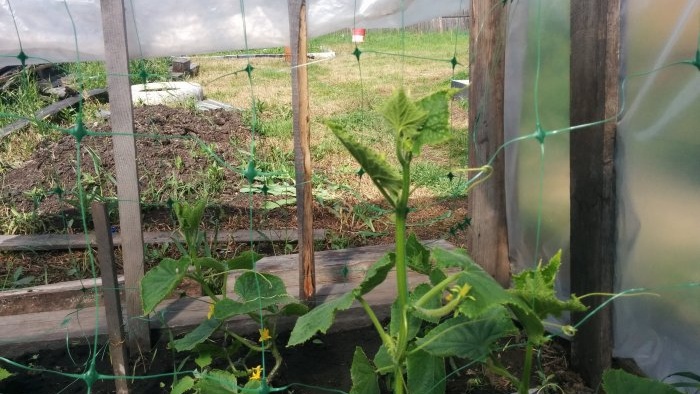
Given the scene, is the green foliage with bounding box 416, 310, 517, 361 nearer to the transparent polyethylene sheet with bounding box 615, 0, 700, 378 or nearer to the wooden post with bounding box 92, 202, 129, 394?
the transparent polyethylene sheet with bounding box 615, 0, 700, 378

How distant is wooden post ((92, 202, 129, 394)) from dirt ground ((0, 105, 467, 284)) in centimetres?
100

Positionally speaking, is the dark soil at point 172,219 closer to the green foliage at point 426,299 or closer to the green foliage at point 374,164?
the green foliage at point 426,299

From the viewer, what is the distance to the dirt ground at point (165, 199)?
3109mm

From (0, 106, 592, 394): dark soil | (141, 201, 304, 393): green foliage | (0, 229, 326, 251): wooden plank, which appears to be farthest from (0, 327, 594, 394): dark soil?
(0, 229, 326, 251): wooden plank

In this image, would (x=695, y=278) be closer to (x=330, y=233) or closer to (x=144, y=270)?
(x=144, y=270)

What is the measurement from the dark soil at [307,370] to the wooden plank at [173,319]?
0.05 metres

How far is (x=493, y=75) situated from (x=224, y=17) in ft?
2.93

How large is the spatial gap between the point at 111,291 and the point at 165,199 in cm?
176

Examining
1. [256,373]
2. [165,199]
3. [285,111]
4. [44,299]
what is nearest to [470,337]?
Result: [256,373]

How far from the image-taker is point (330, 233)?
3.25 m

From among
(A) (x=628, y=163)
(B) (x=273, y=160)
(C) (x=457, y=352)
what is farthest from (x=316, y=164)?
(C) (x=457, y=352)

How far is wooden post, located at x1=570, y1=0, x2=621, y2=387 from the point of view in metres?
1.81

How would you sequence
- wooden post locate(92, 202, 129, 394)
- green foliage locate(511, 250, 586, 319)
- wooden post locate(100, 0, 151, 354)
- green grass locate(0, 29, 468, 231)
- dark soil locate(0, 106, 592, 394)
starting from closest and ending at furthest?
1. green foliage locate(511, 250, 586, 319)
2. wooden post locate(92, 202, 129, 394)
3. wooden post locate(100, 0, 151, 354)
4. dark soil locate(0, 106, 592, 394)
5. green grass locate(0, 29, 468, 231)

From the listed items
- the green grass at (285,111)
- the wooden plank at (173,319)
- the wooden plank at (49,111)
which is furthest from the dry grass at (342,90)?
the wooden plank at (49,111)
